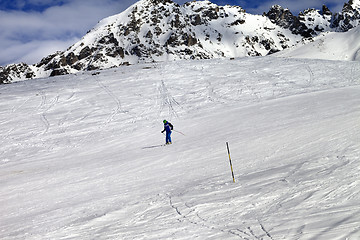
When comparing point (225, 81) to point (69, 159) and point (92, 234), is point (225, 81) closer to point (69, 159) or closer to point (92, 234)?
point (69, 159)

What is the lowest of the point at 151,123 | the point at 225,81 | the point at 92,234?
the point at 92,234

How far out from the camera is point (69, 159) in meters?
16.5

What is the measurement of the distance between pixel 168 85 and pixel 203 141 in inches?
790

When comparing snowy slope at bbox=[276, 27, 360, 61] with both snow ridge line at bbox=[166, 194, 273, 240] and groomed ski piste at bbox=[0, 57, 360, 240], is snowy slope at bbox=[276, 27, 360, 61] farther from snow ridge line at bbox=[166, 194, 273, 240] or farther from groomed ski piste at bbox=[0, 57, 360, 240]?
snow ridge line at bbox=[166, 194, 273, 240]

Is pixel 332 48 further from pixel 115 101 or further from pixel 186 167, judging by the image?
pixel 186 167

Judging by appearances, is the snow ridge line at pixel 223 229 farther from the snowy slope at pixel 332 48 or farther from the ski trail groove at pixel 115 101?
the snowy slope at pixel 332 48

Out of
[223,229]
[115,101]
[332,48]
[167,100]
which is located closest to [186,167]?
[223,229]

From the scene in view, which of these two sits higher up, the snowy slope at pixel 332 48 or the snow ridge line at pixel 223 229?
the snowy slope at pixel 332 48

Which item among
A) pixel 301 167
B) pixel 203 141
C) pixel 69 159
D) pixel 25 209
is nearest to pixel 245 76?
pixel 203 141

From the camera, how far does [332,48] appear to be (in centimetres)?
6125

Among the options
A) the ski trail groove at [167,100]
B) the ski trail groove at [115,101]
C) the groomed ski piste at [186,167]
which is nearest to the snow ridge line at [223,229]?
the groomed ski piste at [186,167]

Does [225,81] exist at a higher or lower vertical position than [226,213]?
higher

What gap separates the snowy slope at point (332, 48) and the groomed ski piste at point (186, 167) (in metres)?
30.9

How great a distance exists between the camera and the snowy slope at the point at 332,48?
57.7 meters
